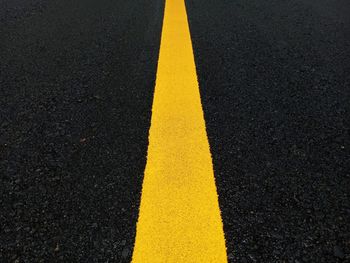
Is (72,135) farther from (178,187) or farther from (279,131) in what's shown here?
(279,131)

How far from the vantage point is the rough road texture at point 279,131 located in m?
1.09

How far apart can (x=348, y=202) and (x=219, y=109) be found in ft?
2.32

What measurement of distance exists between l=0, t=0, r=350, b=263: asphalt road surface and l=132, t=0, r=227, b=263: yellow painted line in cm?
4

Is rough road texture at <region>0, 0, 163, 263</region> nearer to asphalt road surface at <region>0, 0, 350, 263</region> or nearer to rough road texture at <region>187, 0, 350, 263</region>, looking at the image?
asphalt road surface at <region>0, 0, 350, 263</region>

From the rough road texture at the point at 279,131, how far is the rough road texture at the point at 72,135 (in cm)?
34

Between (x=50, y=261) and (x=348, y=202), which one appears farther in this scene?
(x=348, y=202)

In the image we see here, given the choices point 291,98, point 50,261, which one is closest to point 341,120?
point 291,98

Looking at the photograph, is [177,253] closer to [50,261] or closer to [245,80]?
[50,261]

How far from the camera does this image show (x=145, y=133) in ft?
4.96

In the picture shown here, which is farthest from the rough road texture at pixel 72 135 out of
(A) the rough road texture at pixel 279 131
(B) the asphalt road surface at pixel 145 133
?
(A) the rough road texture at pixel 279 131

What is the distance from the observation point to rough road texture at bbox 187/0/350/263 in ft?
3.58

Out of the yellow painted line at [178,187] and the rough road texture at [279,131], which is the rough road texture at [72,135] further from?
the rough road texture at [279,131]

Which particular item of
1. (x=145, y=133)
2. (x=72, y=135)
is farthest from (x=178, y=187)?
(x=72, y=135)

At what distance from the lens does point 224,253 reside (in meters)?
1.02
